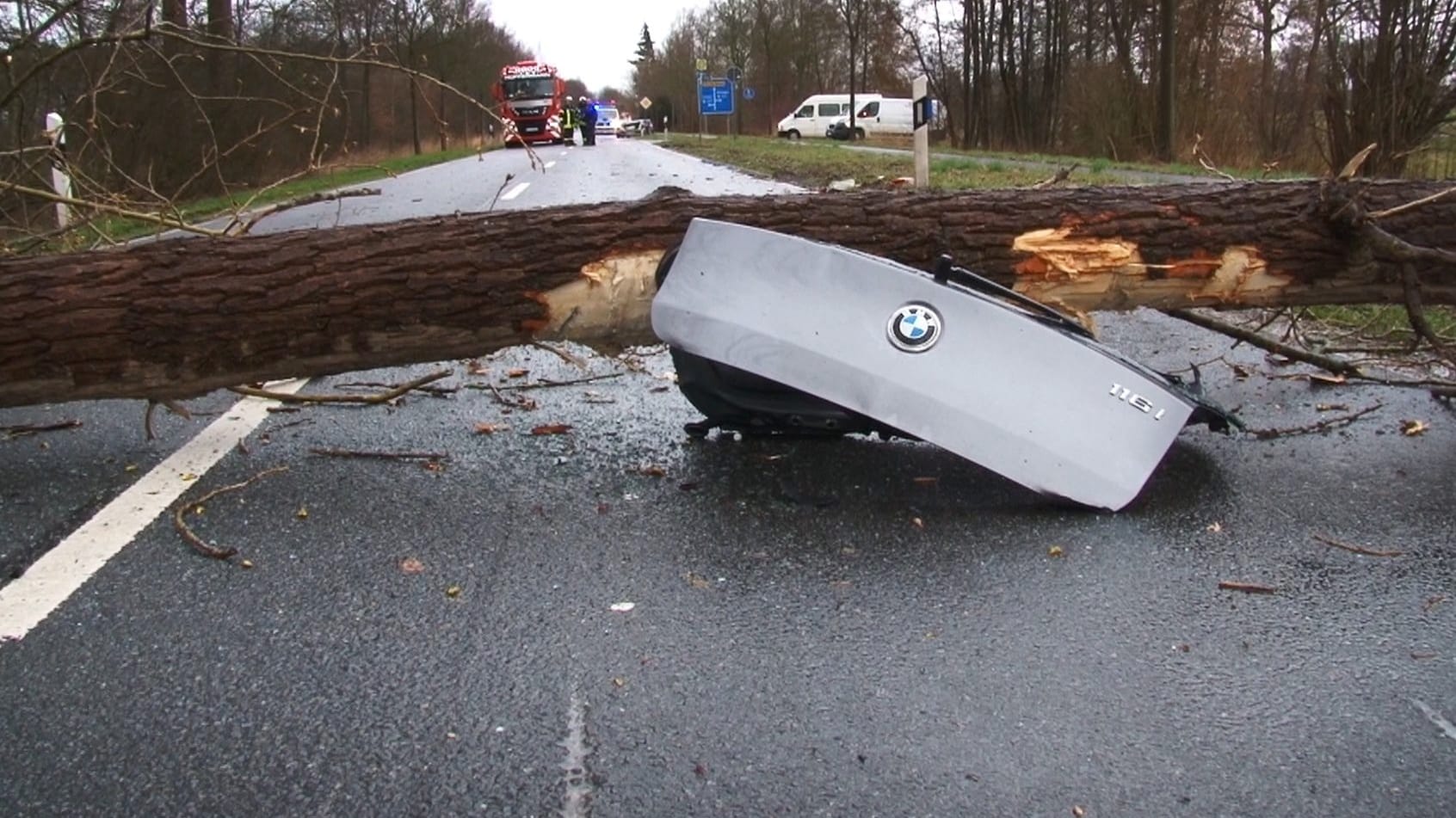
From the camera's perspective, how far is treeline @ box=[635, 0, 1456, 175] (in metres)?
14.0

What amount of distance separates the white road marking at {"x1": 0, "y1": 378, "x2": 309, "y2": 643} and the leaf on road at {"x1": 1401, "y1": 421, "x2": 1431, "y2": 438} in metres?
4.22

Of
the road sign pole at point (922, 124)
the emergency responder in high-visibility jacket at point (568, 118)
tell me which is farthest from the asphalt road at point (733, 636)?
the emergency responder in high-visibility jacket at point (568, 118)

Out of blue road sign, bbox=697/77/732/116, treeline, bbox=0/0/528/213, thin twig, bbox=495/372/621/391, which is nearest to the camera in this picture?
thin twig, bbox=495/372/621/391

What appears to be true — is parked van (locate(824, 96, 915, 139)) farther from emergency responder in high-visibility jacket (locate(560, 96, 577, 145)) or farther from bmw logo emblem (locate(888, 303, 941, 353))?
bmw logo emblem (locate(888, 303, 941, 353))

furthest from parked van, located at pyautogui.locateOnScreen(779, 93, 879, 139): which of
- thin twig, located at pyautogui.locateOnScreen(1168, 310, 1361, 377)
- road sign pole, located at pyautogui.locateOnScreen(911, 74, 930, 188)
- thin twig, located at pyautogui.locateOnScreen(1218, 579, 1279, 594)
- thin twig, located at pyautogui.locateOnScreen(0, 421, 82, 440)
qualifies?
thin twig, located at pyautogui.locateOnScreen(1218, 579, 1279, 594)

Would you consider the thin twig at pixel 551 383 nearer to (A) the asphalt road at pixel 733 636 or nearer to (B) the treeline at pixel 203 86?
(A) the asphalt road at pixel 733 636

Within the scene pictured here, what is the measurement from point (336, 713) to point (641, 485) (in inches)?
60.6

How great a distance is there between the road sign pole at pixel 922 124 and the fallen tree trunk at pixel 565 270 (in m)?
8.34

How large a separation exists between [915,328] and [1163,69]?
20.9 meters

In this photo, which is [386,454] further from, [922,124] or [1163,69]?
[1163,69]

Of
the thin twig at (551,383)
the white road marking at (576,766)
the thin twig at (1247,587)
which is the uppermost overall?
the thin twig at (551,383)

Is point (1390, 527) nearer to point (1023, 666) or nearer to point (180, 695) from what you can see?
point (1023, 666)

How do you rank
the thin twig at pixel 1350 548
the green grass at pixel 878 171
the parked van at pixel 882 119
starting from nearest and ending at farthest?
the thin twig at pixel 1350 548 < the green grass at pixel 878 171 < the parked van at pixel 882 119

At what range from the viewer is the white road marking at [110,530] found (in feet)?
9.36
